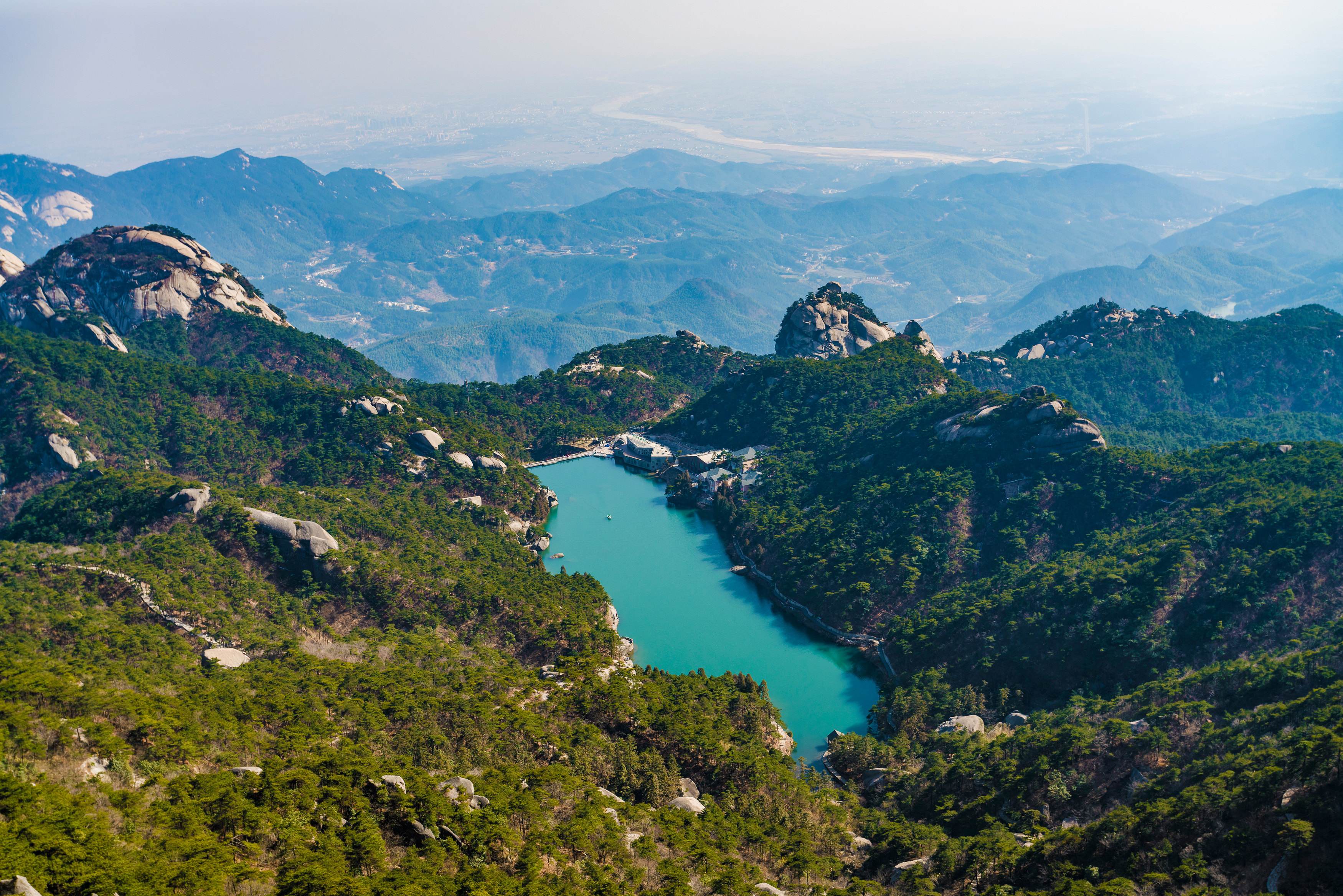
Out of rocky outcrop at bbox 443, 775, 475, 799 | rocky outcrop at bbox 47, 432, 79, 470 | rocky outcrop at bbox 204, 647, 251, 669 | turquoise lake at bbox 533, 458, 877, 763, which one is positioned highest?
rocky outcrop at bbox 47, 432, 79, 470

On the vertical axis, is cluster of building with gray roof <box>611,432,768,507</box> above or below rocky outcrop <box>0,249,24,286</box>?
below

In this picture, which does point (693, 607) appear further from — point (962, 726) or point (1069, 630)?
point (1069, 630)

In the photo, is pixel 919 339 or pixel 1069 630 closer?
pixel 1069 630

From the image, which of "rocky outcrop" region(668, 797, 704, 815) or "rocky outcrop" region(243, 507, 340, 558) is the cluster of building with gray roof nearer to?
"rocky outcrop" region(243, 507, 340, 558)

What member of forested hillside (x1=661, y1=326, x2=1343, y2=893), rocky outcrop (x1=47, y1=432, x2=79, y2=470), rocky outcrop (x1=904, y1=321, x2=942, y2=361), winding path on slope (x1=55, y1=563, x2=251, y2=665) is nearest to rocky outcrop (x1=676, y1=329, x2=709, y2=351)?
rocky outcrop (x1=904, y1=321, x2=942, y2=361)

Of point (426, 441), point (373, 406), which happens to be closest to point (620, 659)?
point (426, 441)

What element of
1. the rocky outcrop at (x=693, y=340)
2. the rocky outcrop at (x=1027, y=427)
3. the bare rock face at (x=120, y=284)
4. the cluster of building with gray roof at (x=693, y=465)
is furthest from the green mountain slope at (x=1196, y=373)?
the bare rock face at (x=120, y=284)
